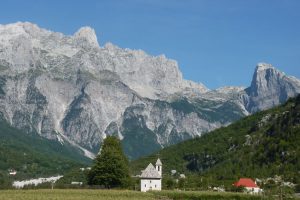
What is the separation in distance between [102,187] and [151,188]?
2043 cm

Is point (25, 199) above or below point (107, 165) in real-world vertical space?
below

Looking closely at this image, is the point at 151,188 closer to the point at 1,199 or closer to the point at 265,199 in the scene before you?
the point at 265,199

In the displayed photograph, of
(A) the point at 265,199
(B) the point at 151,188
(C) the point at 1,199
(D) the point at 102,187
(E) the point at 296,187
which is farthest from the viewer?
(E) the point at 296,187

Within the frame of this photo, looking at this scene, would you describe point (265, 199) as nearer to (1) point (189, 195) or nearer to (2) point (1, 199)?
(1) point (189, 195)

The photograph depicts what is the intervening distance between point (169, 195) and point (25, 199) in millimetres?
48949

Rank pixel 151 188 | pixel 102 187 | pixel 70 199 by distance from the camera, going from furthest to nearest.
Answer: pixel 151 188
pixel 102 187
pixel 70 199

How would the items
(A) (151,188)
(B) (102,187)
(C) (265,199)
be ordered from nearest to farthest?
(C) (265,199) → (B) (102,187) → (A) (151,188)

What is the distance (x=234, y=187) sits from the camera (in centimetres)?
18800

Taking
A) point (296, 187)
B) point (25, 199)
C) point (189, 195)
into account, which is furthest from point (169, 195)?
point (296, 187)

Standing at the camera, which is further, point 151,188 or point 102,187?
point 151,188

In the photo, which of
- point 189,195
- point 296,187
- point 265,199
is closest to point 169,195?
point 189,195

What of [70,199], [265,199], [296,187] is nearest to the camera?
[70,199]

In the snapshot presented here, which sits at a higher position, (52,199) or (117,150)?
(117,150)

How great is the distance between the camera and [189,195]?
133875 millimetres
